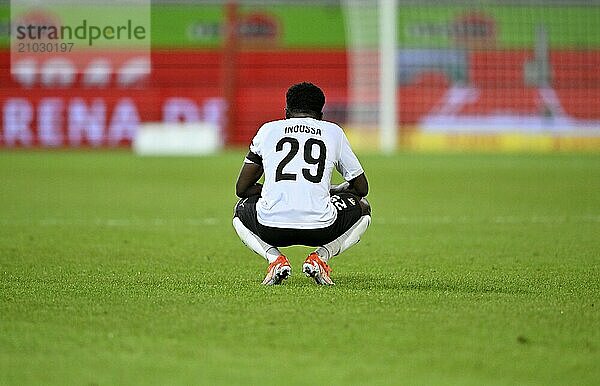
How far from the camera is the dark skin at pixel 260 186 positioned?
311 inches

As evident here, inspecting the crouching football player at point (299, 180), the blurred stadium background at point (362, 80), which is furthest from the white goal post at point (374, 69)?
the crouching football player at point (299, 180)

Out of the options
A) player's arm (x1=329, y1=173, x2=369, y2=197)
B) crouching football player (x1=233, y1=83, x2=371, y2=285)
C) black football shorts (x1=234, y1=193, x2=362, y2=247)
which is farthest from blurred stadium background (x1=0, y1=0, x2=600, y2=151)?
crouching football player (x1=233, y1=83, x2=371, y2=285)

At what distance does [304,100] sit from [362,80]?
18889 mm

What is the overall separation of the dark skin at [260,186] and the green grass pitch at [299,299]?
582 mm

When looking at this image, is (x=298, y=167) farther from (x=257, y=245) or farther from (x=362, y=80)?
(x=362, y=80)

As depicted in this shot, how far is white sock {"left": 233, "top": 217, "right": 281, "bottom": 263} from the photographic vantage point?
789cm

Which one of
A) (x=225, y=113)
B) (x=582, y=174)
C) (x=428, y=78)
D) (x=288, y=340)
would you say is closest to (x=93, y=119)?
(x=225, y=113)

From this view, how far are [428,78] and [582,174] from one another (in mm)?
12005

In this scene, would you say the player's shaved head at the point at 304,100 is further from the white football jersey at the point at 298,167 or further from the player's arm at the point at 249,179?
the player's arm at the point at 249,179

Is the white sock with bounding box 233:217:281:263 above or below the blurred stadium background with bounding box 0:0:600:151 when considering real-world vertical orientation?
below

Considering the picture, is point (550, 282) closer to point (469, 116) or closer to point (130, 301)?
point (130, 301)

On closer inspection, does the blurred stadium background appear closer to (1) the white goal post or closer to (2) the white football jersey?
(1) the white goal post

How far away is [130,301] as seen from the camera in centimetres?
724

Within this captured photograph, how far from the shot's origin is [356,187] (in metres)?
8.01
